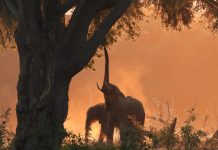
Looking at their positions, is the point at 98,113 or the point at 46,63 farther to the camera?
the point at 98,113

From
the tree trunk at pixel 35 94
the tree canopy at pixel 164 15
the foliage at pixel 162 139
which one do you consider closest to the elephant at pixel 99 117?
the tree canopy at pixel 164 15

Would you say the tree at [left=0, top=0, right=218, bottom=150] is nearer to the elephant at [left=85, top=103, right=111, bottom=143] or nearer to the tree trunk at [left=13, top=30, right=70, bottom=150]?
the tree trunk at [left=13, top=30, right=70, bottom=150]

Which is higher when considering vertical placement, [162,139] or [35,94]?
[35,94]

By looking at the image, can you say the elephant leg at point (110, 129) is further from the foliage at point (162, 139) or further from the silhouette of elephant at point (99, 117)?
the foliage at point (162, 139)

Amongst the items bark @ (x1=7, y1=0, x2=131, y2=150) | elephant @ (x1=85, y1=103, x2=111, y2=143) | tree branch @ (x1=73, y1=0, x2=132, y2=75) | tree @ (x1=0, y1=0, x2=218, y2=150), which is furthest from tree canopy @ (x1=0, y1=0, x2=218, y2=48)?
bark @ (x1=7, y1=0, x2=131, y2=150)

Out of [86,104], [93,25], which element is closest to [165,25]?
[93,25]

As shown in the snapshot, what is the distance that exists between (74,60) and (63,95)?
80 centimetres

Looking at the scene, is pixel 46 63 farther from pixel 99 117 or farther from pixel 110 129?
pixel 99 117

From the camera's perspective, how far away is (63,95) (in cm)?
1395

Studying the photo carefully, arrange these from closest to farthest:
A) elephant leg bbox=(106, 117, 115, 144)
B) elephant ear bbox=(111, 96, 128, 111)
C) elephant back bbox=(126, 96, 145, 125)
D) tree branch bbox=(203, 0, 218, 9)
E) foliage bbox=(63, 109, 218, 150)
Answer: foliage bbox=(63, 109, 218, 150) < tree branch bbox=(203, 0, 218, 9) < elephant leg bbox=(106, 117, 115, 144) < elephant ear bbox=(111, 96, 128, 111) < elephant back bbox=(126, 96, 145, 125)

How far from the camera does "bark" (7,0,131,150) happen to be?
513 inches

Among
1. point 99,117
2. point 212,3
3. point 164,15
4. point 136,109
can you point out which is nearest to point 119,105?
point 136,109

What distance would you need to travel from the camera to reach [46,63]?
13.3 metres

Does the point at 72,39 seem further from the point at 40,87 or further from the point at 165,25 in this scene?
the point at 165,25
